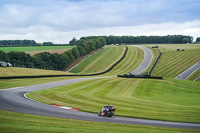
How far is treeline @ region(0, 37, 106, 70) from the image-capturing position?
102812 mm

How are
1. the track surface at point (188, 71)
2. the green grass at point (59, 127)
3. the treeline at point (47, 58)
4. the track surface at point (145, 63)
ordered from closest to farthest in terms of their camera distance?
1. the green grass at point (59, 127)
2. the track surface at point (188, 71)
3. the track surface at point (145, 63)
4. the treeline at point (47, 58)

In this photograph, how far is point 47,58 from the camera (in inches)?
4616

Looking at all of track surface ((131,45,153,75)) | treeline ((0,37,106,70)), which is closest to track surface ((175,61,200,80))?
track surface ((131,45,153,75))

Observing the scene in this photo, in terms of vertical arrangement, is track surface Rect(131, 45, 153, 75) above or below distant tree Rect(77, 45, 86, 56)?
below

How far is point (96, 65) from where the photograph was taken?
120750mm

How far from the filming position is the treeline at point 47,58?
10281cm

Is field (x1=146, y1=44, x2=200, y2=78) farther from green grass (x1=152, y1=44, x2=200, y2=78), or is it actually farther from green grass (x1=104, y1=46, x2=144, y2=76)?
green grass (x1=104, y1=46, x2=144, y2=76)

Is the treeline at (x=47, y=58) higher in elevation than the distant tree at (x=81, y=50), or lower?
lower

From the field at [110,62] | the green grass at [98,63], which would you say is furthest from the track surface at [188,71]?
the green grass at [98,63]

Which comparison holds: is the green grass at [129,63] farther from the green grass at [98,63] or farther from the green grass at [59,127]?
the green grass at [59,127]

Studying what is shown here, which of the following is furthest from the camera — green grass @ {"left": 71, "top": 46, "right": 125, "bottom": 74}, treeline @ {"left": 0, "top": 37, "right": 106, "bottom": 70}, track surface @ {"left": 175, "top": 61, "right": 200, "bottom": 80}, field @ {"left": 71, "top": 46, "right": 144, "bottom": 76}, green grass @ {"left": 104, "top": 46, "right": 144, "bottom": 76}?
green grass @ {"left": 71, "top": 46, "right": 125, "bottom": 74}

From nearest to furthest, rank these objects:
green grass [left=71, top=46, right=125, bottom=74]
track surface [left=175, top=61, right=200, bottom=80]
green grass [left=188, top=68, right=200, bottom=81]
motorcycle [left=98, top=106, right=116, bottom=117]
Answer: motorcycle [left=98, top=106, right=116, bottom=117] → green grass [left=188, top=68, right=200, bottom=81] → track surface [left=175, top=61, right=200, bottom=80] → green grass [left=71, top=46, right=125, bottom=74]

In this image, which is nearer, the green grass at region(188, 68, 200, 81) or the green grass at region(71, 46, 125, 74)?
the green grass at region(188, 68, 200, 81)

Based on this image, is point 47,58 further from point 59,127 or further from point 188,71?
point 59,127
